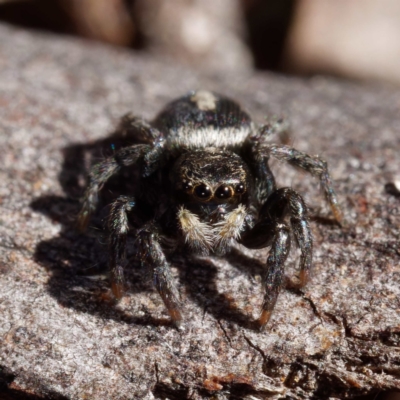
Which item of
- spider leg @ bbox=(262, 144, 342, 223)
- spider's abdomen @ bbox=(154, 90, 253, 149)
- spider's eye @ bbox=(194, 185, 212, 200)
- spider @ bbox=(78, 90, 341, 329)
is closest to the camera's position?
spider @ bbox=(78, 90, 341, 329)

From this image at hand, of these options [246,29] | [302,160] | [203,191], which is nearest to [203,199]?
[203,191]

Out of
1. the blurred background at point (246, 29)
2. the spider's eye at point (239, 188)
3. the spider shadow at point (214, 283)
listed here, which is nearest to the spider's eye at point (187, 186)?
the spider's eye at point (239, 188)

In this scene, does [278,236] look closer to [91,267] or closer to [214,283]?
[214,283]

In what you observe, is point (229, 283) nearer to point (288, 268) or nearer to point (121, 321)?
point (288, 268)

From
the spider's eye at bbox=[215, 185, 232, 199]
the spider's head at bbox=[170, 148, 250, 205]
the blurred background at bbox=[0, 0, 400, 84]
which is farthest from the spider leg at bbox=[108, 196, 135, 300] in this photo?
the blurred background at bbox=[0, 0, 400, 84]

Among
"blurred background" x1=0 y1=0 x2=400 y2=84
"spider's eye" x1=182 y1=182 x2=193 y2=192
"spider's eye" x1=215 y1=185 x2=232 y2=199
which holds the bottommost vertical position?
"spider's eye" x1=182 y1=182 x2=193 y2=192

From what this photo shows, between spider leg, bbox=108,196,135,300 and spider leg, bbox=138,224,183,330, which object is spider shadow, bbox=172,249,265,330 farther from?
spider leg, bbox=108,196,135,300

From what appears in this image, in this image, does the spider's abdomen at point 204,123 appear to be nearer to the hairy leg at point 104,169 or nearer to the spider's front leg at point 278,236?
the hairy leg at point 104,169
